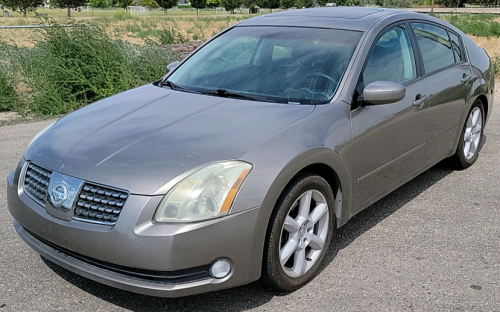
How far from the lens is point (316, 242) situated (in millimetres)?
3553

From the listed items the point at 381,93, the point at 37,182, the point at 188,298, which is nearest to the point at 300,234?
the point at 188,298

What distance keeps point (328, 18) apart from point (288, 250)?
7.05 feet

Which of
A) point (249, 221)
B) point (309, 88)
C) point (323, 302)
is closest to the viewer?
point (249, 221)

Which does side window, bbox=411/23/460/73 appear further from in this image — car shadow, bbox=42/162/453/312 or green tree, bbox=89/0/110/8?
green tree, bbox=89/0/110/8

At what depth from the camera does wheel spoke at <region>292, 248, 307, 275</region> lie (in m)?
3.41

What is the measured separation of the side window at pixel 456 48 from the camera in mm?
5414

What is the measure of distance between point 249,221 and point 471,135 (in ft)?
12.1

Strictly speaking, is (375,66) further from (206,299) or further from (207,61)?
(206,299)

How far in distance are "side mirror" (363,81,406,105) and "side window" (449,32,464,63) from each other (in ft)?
6.10

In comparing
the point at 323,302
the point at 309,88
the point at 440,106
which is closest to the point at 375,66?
the point at 309,88

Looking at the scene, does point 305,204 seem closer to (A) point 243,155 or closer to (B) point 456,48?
(A) point 243,155

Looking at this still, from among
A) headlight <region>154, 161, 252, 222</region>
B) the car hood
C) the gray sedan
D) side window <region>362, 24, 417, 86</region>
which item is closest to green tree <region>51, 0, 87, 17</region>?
the gray sedan

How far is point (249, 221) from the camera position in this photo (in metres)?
2.98

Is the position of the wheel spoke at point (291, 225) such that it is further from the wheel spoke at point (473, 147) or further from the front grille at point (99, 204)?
the wheel spoke at point (473, 147)
